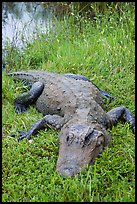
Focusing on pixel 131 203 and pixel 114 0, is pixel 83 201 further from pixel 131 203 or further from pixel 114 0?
pixel 114 0

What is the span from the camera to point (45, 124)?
192 inches

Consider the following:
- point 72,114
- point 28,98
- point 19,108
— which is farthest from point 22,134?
point 28,98

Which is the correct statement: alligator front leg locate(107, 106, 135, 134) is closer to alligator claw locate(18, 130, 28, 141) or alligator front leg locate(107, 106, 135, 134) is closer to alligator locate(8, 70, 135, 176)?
alligator locate(8, 70, 135, 176)

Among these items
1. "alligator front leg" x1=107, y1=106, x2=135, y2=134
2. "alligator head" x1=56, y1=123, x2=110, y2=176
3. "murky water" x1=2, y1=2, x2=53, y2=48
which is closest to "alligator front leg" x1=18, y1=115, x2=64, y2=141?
"alligator head" x1=56, y1=123, x2=110, y2=176

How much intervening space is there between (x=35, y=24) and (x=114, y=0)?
6.82 ft

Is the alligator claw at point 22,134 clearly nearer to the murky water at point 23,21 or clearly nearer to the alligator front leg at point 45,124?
the alligator front leg at point 45,124

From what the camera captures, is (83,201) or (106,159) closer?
(83,201)

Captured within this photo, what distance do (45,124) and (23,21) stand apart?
4.80 m

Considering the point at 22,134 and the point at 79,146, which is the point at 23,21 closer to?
the point at 22,134

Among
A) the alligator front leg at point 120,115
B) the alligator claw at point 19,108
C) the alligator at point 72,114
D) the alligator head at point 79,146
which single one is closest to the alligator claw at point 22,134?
the alligator at point 72,114

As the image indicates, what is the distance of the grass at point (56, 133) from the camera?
11.6 ft

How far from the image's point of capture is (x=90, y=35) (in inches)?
294

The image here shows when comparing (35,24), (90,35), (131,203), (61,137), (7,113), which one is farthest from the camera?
(35,24)

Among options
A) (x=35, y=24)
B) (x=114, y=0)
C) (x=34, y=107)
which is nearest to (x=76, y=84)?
(x=34, y=107)
